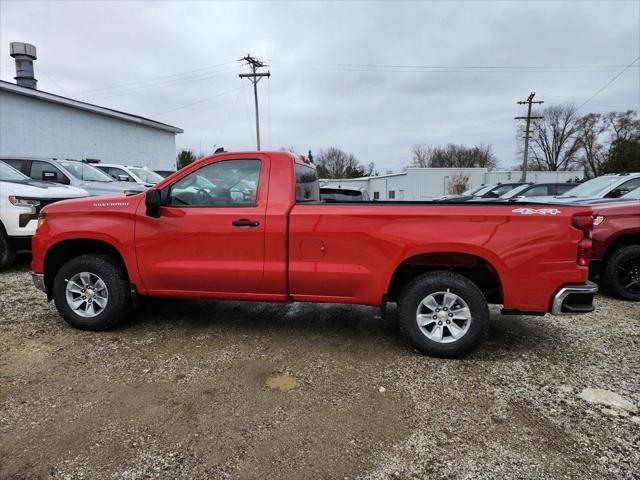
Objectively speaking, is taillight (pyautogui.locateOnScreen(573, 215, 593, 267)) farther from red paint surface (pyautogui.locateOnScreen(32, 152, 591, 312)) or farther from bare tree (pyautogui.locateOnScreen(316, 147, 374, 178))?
bare tree (pyautogui.locateOnScreen(316, 147, 374, 178))

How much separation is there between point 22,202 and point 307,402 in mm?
6327

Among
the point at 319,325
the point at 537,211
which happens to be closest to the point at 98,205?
the point at 319,325

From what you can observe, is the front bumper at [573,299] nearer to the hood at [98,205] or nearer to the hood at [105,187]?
the hood at [98,205]

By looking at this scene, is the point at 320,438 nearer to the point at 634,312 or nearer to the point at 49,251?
the point at 49,251

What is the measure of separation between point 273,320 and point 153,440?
236cm

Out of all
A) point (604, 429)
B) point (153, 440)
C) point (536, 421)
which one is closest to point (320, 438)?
point (153, 440)

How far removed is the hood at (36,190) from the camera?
719 cm

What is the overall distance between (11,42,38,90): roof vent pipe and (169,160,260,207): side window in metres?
21.0

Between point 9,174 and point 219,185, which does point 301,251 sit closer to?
point 219,185

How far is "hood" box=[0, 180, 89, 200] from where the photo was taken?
7191 mm

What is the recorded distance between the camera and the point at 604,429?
2.91 metres

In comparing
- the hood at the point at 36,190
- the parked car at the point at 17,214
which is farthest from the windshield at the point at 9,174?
the parked car at the point at 17,214

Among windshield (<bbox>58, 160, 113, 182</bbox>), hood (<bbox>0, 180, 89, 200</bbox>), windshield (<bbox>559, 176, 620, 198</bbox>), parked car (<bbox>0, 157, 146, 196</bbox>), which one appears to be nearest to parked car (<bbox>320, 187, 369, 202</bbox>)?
parked car (<bbox>0, 157, 146, 196</bbox>)

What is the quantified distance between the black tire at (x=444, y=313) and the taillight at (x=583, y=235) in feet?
2.80
